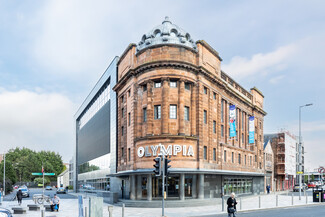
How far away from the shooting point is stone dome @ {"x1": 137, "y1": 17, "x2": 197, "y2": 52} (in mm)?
36062

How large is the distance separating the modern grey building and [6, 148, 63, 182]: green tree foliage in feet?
249

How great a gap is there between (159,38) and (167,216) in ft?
65.1

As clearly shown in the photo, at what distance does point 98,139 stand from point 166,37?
2476 cm

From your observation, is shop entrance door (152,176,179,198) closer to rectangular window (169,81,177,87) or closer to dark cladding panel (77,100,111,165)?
rectangular window (169,81,177,87)

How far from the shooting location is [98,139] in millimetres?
54125

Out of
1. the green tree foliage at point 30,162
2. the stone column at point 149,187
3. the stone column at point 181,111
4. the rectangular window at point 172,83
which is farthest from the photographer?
the green tree foliage at point 30,162

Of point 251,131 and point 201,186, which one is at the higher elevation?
point 251,131

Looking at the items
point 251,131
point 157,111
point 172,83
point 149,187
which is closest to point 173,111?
point 157,111

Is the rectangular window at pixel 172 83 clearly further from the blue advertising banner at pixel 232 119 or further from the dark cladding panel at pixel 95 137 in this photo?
the dark cladding panel at pixel 95 137

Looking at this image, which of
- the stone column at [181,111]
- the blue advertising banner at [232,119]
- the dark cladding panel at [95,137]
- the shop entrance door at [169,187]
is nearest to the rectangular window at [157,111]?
the stone column at [181,111]

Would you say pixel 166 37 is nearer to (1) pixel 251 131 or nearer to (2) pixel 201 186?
(2) pixel 201 186

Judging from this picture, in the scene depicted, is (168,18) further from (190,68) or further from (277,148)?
(277,148)

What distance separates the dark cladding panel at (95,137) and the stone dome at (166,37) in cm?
1448

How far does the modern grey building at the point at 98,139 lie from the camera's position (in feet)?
148
